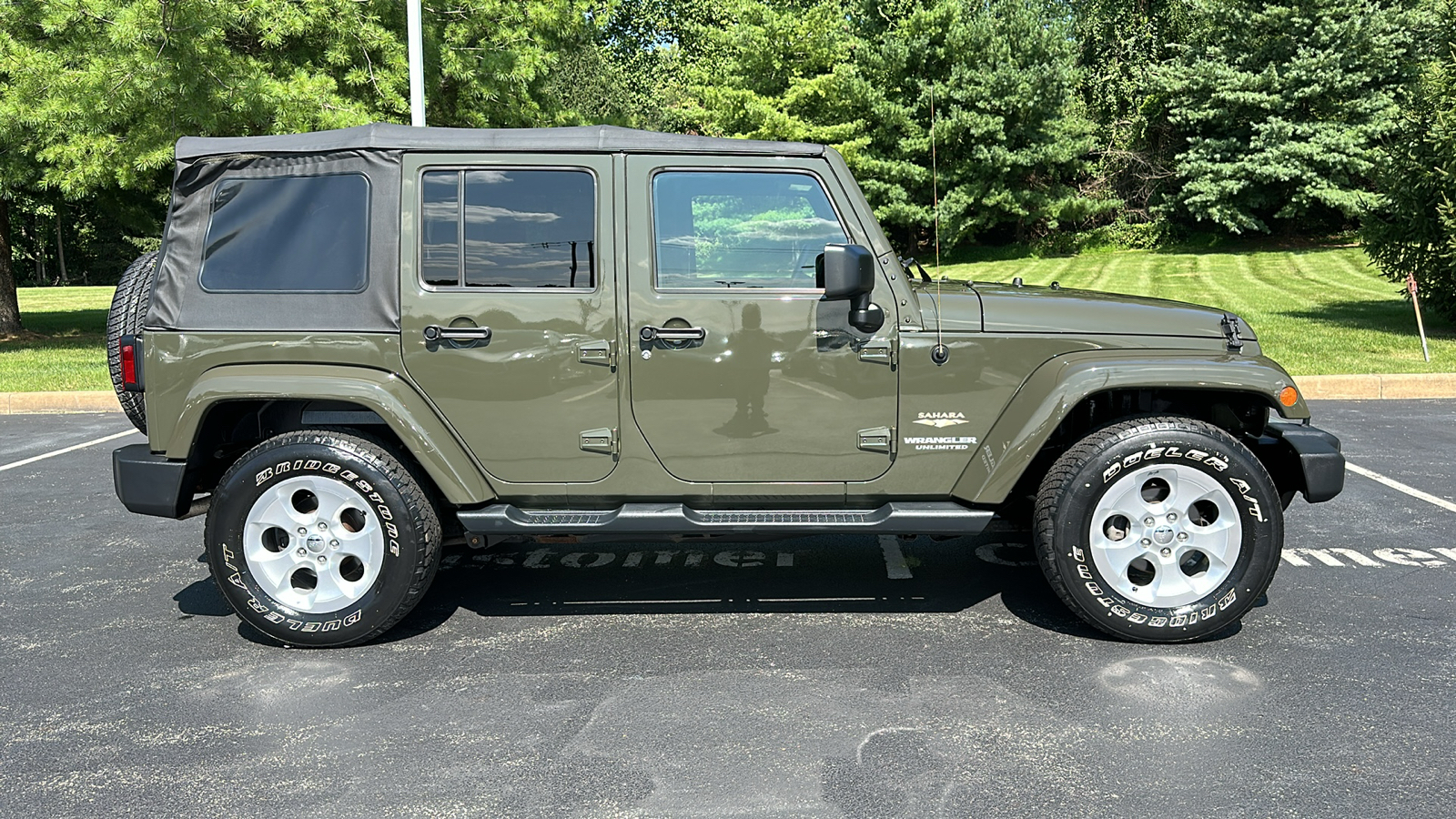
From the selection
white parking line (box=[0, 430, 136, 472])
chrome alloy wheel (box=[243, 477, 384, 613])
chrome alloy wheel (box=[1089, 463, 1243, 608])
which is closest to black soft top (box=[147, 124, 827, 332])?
chrome alloy wheel (box=[243, 477, 384, 613])

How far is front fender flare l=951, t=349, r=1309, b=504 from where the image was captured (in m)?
4.21

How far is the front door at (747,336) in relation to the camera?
14.0 feet

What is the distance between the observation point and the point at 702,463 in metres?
Answer: 4.37

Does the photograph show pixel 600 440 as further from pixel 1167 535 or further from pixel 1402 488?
pixel 1402 488

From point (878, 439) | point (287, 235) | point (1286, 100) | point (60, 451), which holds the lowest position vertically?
point (60, 451)

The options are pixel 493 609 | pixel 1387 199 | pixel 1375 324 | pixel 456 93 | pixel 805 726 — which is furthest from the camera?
pixel 456 93

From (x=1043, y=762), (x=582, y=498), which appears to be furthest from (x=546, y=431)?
(x=1043, y=762)

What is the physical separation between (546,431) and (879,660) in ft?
5.01

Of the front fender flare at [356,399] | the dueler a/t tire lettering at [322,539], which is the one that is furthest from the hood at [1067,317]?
the dueler a/t tire lettering at [322,539]

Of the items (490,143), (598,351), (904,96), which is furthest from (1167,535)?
(904,96)

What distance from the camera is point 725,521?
4.34 metres

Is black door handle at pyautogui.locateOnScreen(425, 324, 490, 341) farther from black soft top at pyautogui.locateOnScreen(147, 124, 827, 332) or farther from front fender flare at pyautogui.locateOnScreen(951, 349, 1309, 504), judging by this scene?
front fender flare at pyautogui.locateOnScreen(951, 349, 1309, 504)

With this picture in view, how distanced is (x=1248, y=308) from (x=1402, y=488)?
13490 millimetres

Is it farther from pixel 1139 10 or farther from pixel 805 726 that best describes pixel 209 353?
pixel 1139 10
